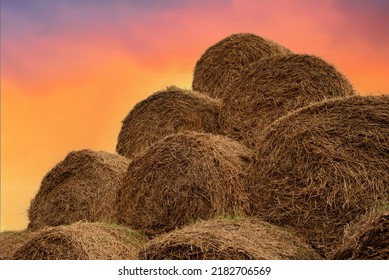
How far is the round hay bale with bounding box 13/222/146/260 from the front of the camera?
16.1 feet

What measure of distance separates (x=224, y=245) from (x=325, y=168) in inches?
44.1

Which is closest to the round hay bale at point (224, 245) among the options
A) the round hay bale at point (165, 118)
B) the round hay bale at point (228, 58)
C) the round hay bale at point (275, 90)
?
the round hay bale at point (275, 90)

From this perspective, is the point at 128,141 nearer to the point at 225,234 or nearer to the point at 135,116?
the point at 135,116

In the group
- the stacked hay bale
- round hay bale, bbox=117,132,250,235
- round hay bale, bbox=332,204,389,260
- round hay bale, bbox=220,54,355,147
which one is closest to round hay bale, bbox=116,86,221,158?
the stacked hay bale

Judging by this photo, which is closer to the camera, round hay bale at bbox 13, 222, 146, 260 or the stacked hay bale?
the stacked hay bale

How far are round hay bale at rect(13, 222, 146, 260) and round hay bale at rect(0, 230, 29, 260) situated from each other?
2.97 ft

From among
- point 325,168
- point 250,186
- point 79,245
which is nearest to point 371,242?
point 325,168

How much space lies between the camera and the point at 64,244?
496 centimetres

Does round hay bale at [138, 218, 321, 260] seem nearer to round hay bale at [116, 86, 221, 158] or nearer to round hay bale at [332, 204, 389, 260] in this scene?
round hay bale at [332, 204, 389, 260]

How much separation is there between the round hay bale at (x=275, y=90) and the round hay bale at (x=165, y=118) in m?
0.37

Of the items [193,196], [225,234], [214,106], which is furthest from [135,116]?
[225,234]

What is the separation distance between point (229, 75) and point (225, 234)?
3837 mm

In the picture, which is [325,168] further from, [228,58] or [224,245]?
[228,58]

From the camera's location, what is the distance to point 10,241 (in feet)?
20.8
